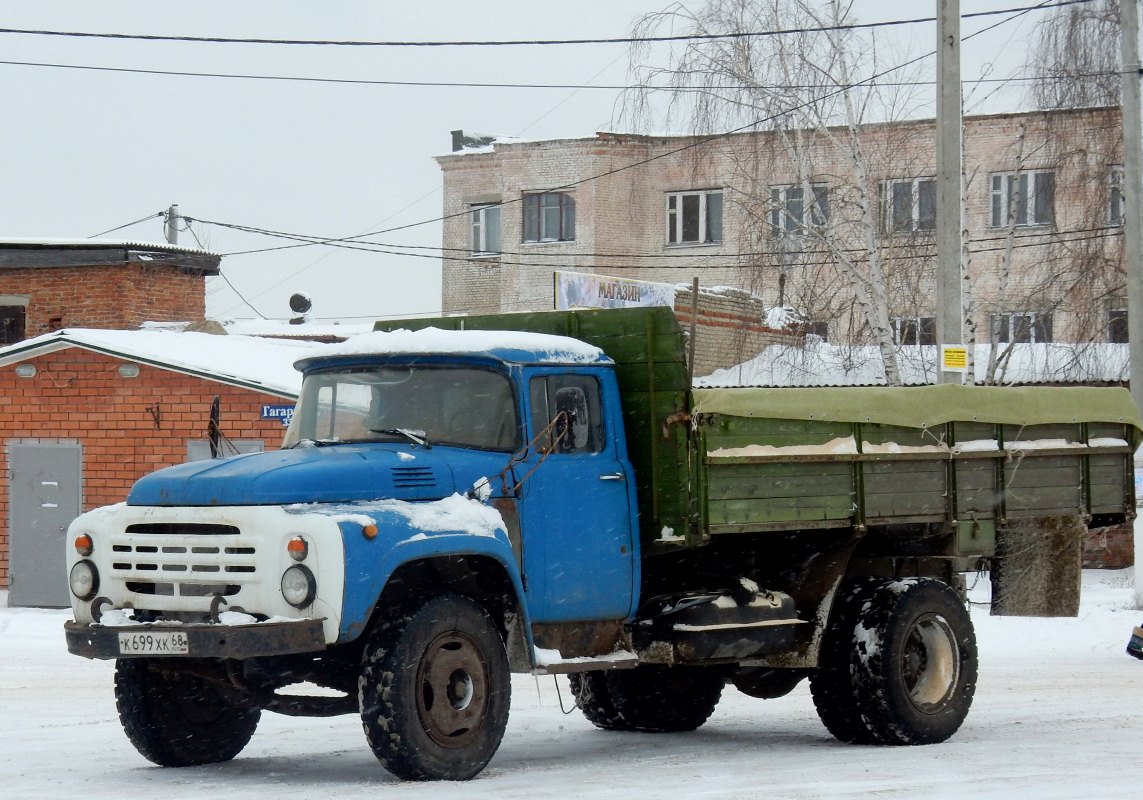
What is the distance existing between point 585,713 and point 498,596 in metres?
2.68

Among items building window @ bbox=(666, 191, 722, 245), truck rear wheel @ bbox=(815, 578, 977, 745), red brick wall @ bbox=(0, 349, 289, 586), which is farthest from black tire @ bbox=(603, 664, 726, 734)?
building window @ bbox=(666, 191, 722, 245)

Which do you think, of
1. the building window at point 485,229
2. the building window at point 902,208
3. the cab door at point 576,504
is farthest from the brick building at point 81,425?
the building window at point 485,229

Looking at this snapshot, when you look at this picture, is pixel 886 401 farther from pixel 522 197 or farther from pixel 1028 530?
pixel 522 197

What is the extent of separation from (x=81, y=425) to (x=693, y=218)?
1011 inches

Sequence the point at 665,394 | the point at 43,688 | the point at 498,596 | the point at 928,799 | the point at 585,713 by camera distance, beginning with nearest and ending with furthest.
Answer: the point at 928,799 → the point at 498,596 → the point at 665,394 → the point at 585,713 → the point at 43,688

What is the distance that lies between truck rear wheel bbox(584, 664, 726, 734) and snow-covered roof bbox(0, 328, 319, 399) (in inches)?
408

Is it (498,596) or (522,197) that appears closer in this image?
(498,596)

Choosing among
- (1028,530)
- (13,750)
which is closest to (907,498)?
(1028,530)

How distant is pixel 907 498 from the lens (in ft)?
36.2

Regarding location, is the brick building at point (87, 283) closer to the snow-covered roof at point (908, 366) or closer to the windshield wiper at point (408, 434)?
the snow-covered roof at point (908, 366)

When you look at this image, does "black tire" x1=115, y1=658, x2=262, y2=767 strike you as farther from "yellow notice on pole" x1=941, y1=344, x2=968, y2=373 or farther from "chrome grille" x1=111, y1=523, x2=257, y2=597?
"yellow notice on pole" x1=941, y1=344, x2=968, y2=373

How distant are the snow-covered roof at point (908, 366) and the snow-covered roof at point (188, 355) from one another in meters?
7.14

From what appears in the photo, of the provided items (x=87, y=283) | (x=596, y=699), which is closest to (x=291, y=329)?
(x=87, y=283)

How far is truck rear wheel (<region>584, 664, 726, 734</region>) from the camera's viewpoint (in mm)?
11695
